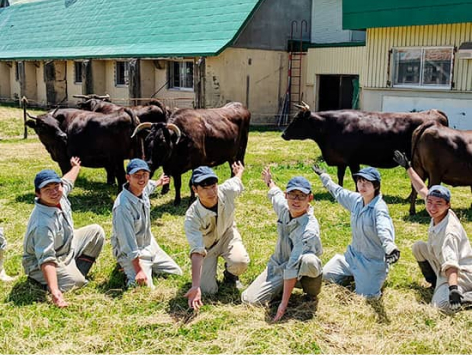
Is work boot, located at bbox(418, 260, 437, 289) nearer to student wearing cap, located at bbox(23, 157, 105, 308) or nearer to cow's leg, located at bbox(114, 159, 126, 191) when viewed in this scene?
student wearing cap, located at bbox(23, 157, 105, 308)

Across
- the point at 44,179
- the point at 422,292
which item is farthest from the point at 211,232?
the point at 422,292

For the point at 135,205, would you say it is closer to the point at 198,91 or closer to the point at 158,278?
the point at 158,278

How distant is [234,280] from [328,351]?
1.64 m

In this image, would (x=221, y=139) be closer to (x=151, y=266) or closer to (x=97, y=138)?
(x=97, y=138)

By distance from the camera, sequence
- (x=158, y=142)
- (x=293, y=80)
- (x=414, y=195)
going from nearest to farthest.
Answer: (x=414, y=195) → (x=158, y=142) → (x=293, y=80)

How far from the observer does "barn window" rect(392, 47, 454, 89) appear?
1659 cm

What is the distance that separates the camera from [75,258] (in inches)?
239

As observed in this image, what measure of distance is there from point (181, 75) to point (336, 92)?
6.89 m

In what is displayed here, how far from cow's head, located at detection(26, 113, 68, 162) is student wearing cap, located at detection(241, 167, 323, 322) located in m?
6.05

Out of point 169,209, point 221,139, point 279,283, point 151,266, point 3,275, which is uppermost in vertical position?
point 221,139

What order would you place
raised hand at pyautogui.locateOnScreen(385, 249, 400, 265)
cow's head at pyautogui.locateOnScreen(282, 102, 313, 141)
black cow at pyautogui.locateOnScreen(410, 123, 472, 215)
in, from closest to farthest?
raised hand at pyautogui.locateOnScreen(385, 249, 400, 265) < black cow at pyautogui.locateOnScreen(410, 123, 472, 215) < cow's head at pyautogui.locateOnScreen(282, 102, 313, 141)

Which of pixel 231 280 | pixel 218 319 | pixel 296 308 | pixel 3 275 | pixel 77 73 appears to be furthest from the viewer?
pixel 77 73

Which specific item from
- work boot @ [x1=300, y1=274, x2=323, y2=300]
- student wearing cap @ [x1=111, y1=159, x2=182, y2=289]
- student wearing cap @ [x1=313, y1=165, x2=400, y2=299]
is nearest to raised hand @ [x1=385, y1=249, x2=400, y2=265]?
student wearing cap @ [x1=313, y1=165, x2=400, y2=299]

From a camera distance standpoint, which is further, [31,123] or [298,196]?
[31,123]
